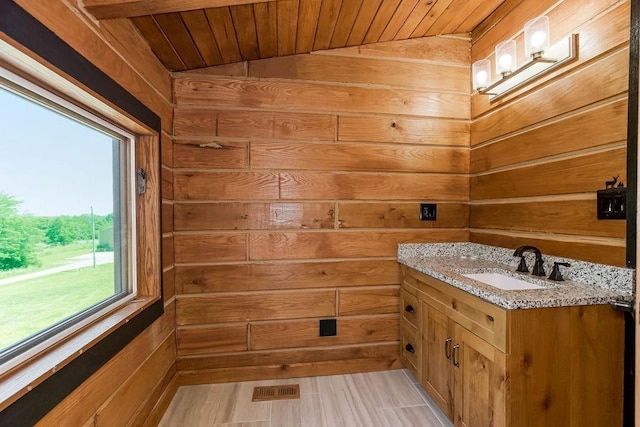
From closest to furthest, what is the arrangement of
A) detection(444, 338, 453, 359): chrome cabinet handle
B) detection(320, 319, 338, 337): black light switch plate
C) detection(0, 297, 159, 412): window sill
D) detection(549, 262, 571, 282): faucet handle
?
detection(0, 297, 159, 412): window sill → detection(549, 262, 571, 282): faucet handle → detection(444, 338, 453, 359): chrome cabinet handle → detection(320, 319, 338, 337): black light switch plate

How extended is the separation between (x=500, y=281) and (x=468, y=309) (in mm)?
478

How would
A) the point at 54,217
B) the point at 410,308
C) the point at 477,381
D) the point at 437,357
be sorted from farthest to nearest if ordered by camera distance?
the point at 410,308
the point at 437,357
the point at 477,381
the point at 54,217

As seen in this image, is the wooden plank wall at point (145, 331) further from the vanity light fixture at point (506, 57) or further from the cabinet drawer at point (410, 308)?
the vanity light fixture at point (506, 57)

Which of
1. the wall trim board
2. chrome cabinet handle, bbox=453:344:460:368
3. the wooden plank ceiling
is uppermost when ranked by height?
the wooden plank ceiling

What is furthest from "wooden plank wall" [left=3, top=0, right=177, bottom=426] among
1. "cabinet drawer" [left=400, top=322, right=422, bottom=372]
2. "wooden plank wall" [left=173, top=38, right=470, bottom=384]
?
"cabinet drawer" [left=400, top=322, right=422, bottom=372]

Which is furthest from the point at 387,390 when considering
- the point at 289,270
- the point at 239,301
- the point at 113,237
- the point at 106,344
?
the point at 113,237

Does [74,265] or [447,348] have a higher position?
[74,265]

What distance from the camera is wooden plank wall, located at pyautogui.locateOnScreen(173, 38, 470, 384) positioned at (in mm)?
2082

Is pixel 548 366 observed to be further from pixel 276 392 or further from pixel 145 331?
pixel 145 331

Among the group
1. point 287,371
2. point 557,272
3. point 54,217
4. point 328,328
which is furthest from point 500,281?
point 54,217

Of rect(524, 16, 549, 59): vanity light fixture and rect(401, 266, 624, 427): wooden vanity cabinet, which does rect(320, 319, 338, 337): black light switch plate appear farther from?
rect(524, 16, 549, 59): vanity light fixture

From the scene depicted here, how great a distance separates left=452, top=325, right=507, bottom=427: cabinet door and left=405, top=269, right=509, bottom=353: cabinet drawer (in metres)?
0.04

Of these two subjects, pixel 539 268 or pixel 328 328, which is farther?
pixel 328 328

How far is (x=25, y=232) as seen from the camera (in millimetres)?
1027
